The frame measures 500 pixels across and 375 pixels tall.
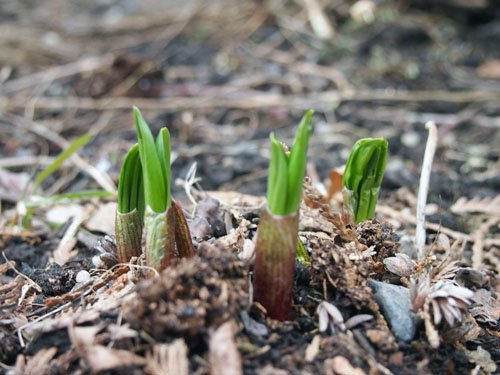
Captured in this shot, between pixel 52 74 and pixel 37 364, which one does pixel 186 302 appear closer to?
pixel 37 364

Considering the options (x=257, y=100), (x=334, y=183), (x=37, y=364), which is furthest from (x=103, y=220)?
(x=257, y=100)

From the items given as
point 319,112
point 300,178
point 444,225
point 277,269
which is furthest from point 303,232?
point 319,112

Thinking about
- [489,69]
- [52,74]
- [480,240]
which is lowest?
[480,240]

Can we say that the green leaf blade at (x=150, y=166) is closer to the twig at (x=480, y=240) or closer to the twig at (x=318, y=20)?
the twig at (x=480, y=240)

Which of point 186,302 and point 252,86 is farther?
point 252,86

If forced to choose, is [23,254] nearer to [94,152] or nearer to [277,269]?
[277,269]

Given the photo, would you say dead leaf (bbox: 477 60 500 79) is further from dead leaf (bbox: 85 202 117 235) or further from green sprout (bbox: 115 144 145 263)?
green sprout (bbox: 115 144 145 263)
